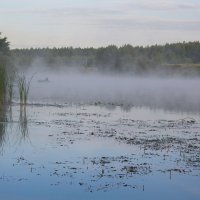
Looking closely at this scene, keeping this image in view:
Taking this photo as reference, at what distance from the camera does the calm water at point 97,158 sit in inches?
339

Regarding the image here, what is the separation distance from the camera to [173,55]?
293 ft

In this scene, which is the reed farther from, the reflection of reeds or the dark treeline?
the dark treeline

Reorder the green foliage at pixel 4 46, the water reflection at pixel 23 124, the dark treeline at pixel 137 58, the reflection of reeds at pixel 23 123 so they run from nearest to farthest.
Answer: the water reflection at pixel 23 124, the reflection of reeds at pixel 23 123, the green foliage at pixel 4 46, the dark treeline at pixel 137 58

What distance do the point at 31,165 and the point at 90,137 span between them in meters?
3.66

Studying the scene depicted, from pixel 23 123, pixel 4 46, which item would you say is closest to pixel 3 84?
pixel 23 123

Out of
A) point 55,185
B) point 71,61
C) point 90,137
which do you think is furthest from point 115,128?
point 71,61

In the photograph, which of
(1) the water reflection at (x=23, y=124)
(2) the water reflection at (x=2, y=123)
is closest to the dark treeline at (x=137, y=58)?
(2) the water reflection at (x=2, y=123)

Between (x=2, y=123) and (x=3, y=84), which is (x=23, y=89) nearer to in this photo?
(x=3, y=84)

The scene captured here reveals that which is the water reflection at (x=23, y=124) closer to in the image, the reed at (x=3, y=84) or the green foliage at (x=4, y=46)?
A: the reed at (x=3, y=84)

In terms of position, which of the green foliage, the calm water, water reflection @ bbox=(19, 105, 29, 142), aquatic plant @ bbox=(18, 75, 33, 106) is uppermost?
the green foliage

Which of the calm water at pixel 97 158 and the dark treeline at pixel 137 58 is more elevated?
the dark treeline at pixel 137 58

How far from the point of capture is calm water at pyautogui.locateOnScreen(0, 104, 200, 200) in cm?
860

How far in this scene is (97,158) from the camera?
35.6 feet

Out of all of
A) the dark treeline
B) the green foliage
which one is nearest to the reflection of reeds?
the green foliage
